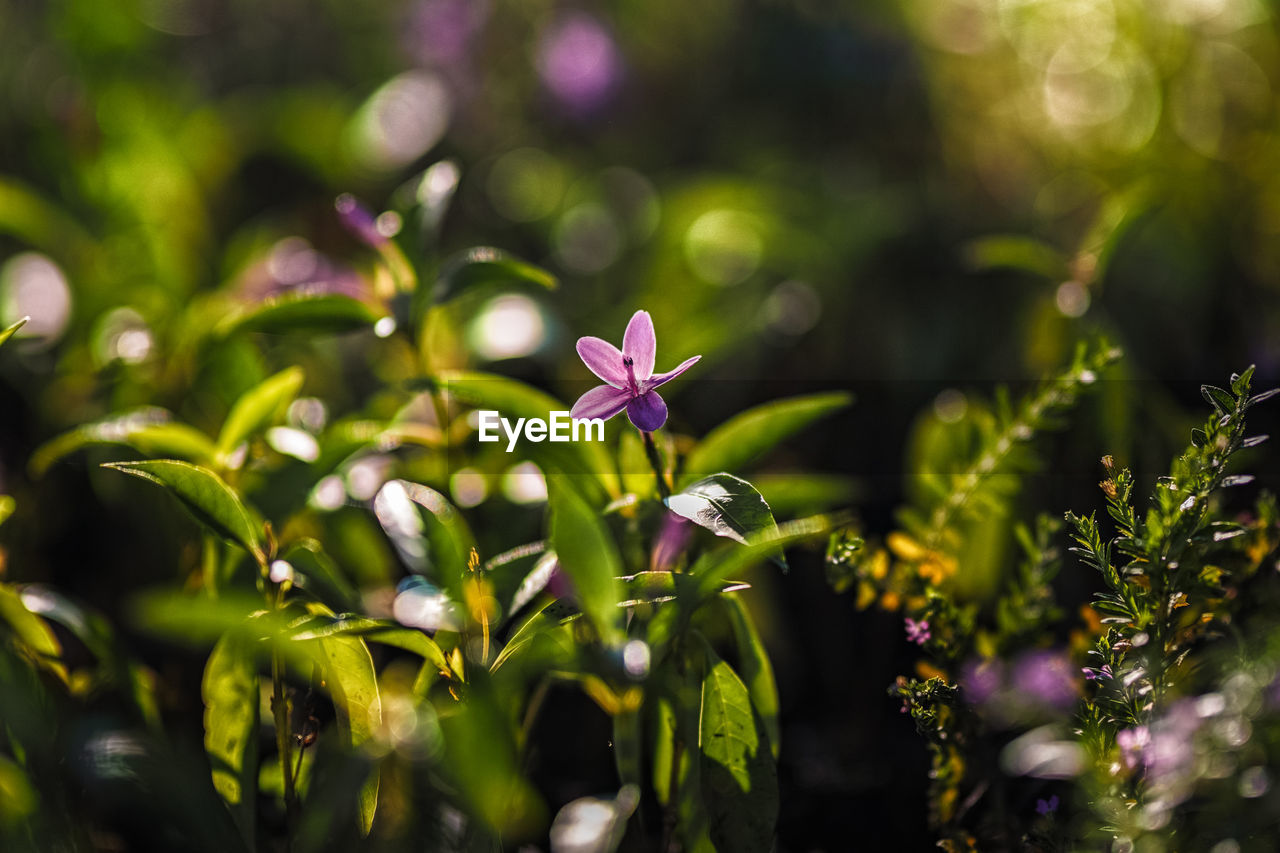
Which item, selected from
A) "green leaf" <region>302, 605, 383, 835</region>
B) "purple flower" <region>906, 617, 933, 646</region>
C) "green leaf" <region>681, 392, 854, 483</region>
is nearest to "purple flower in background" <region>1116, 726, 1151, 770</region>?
"purple flower" <region>906, 617, 933, 646</region>

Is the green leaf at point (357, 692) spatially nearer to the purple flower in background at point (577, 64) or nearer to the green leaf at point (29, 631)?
the green leaf at point (29, 631)

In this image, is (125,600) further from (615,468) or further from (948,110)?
(948,110)

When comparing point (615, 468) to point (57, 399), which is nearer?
point (615, 468)

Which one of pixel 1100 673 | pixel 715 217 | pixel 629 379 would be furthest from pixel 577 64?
pixel 1100 673

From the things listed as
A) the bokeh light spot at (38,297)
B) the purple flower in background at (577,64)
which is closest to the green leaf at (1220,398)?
the bokeh light spot at (38,297)

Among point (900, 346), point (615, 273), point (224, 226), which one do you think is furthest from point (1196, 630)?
point (224, 226)
